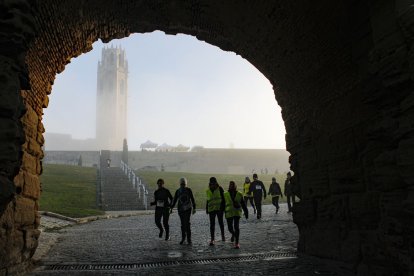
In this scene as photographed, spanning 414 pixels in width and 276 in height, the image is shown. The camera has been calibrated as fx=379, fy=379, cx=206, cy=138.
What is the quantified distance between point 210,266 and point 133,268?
127 centimetres

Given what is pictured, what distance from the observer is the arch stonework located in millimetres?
3652

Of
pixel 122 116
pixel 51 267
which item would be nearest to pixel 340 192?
pixel 51 267

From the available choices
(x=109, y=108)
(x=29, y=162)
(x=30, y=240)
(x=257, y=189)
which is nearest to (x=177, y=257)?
(x=30, y=240)

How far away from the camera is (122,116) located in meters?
114

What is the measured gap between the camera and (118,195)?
2373 centimetres

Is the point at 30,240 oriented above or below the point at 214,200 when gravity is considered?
below

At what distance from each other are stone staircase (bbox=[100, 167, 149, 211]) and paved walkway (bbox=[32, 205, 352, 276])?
439 inches

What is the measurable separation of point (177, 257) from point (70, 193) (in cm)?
1688

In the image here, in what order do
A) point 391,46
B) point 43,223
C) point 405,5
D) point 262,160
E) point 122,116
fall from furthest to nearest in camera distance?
point 122,116 < point 262,160 < point 43,223 < point 391,46 < point 405,5

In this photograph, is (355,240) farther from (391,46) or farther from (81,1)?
(81,1)

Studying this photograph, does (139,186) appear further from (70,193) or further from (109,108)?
(109,108)

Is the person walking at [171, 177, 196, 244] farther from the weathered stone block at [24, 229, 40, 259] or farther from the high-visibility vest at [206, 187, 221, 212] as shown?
the weathered stone block at [24, 229, 40, 259]

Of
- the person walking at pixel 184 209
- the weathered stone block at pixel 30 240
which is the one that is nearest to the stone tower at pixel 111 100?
the person walking at pixel 184 209

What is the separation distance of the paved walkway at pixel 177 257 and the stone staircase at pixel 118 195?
1115cm
